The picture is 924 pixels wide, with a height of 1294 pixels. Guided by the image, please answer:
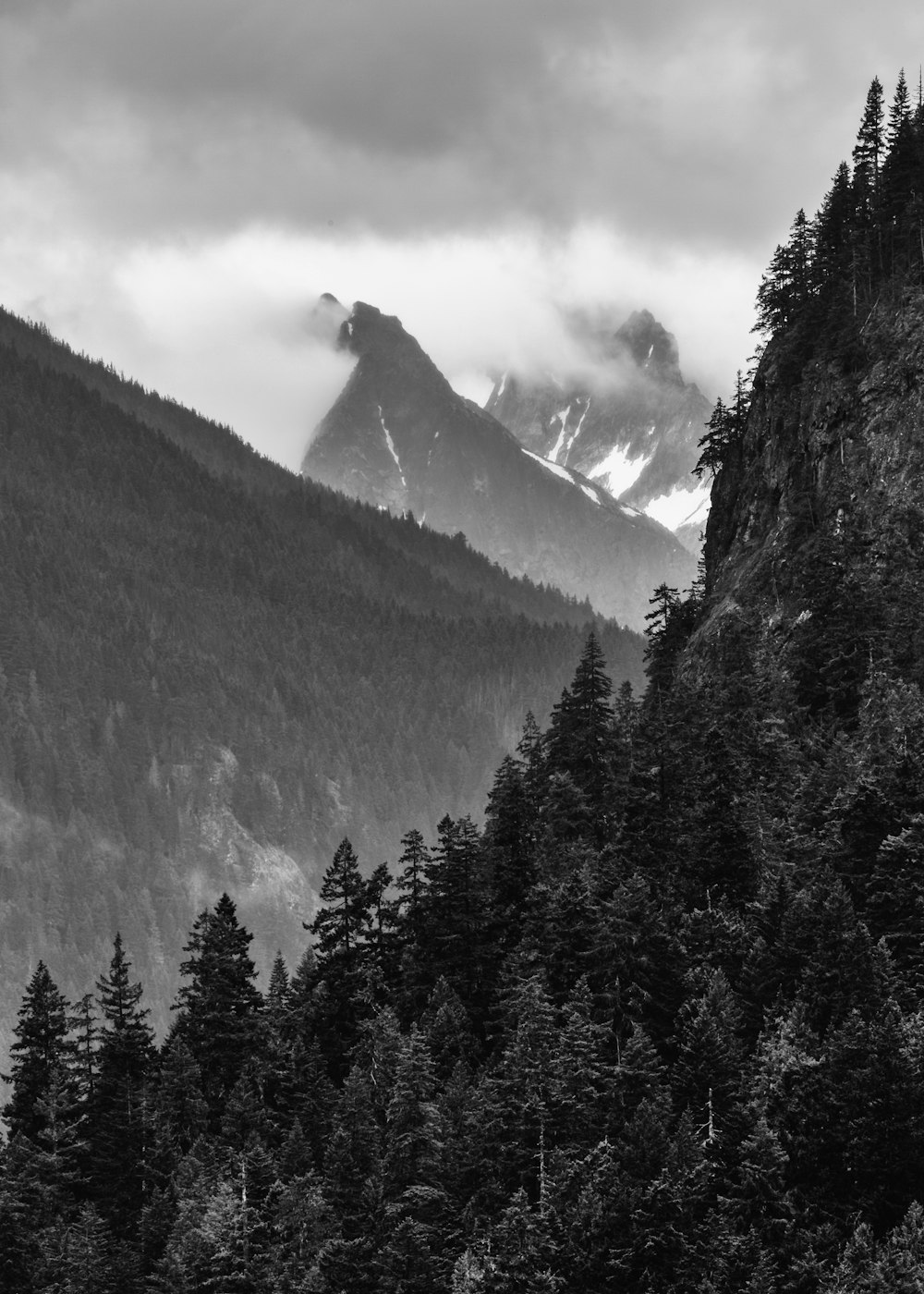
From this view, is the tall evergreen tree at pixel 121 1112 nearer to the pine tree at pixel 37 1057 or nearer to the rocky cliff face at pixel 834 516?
the pine tree at pixel 37 1057

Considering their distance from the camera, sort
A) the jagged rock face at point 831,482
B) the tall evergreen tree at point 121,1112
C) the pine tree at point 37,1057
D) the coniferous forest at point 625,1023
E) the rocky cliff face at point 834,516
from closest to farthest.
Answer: the coniferous forest at point 625,1023 → the tall evergreen tree at point 121,1112 → the pine tree at point 37,1057 → the rocky cliff face at point 834,516 → the jagged rock face at point 831,482

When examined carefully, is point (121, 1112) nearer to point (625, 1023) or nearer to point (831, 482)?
point (625, 1023)

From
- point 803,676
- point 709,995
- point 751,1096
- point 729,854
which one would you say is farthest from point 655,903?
point 803,676

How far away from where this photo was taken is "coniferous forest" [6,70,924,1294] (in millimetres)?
56969

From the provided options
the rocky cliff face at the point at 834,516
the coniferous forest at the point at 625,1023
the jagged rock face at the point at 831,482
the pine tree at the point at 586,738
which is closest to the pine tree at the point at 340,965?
the coniferous forest at the point at 625,1023

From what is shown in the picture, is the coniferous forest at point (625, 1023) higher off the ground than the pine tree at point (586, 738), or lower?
lower

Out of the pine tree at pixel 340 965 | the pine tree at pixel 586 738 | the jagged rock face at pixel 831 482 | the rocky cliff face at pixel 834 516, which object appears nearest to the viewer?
the pine tree at pixel 340 965

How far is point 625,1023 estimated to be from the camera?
229 feet

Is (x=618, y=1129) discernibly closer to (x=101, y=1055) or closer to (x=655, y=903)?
(x=655, y=903)

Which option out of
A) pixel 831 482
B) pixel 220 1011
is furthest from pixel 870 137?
pixel 220 1011

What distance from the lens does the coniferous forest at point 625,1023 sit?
57.0m

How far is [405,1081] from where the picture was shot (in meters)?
69.8

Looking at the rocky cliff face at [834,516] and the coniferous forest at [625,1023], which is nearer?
the coniferous forest at [625,1023]

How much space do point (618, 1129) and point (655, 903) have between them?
51.5 feet
